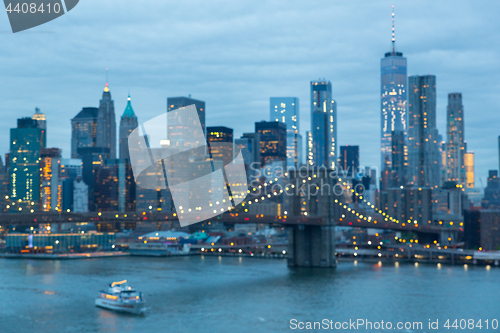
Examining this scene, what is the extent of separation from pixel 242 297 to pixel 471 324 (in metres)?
10.9

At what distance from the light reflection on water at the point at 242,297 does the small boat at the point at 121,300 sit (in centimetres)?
50

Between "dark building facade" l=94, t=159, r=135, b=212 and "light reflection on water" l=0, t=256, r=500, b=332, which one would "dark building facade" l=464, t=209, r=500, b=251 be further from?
"dark building facade" l=94, t=159, r=135, b=212

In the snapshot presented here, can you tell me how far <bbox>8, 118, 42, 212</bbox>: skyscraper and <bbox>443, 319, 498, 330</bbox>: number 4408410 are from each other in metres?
117

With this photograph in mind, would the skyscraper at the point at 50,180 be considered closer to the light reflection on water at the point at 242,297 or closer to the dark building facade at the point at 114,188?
the dark building facade at the point at 114,188

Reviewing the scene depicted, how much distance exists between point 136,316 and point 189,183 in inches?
2705

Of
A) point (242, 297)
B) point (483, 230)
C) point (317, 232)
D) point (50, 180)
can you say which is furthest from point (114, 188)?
point (242, 297)

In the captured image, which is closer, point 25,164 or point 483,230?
point 483,230

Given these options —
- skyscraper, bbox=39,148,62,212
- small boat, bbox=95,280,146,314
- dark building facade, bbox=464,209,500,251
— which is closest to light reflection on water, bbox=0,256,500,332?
small boat, bbox=95,280,146,314

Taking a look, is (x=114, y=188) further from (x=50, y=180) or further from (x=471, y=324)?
(x=471, y=324)

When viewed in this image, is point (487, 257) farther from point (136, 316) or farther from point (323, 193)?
point (136, 316)

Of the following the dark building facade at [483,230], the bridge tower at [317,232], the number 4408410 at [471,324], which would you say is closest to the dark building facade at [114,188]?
the dark building facade at [483,230]

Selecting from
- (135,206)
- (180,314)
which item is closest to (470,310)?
(180,314)

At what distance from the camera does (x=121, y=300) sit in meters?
28.9

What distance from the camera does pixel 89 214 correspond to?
37.2 meters
